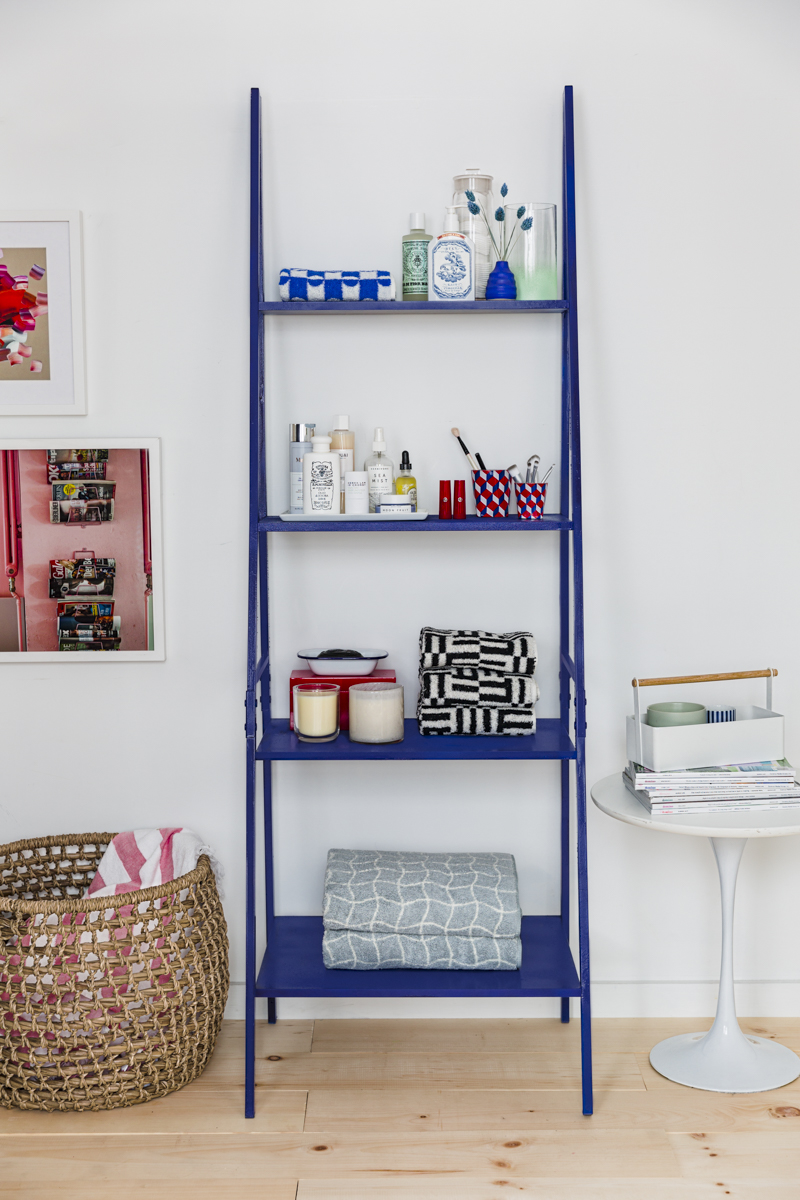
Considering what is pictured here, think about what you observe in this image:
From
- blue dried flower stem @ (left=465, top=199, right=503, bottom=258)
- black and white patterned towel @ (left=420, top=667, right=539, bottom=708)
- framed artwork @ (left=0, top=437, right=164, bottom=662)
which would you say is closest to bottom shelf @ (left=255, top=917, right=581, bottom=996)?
black and white patterned towel @ (left=420, top=667, right=539, bottom=708)

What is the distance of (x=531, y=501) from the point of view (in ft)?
6.82

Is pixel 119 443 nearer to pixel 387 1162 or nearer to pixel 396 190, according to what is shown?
pixel 396 190

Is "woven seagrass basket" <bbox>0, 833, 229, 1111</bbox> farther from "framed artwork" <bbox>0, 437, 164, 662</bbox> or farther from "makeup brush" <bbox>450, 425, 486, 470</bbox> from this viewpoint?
"makeup brush" <bbox>450, 425, 486, 470</bbox>

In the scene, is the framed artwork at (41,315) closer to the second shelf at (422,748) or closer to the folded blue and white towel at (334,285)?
the folded blue and white towel at (334,285)

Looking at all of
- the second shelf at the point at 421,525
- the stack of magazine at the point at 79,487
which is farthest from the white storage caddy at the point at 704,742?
the stack of magazine at the point at 79,487

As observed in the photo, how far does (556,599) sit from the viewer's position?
2312 mm

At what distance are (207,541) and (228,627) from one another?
21cm

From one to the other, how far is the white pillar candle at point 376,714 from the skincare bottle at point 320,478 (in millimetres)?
392

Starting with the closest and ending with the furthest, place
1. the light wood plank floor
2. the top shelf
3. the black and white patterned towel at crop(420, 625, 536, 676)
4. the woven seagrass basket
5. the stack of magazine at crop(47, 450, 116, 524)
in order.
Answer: the light wood plank floor → the woven seagrass basket → the top shelf → the black and white patterned towel at crop(420, 625, 536, 676) → the stack of magazine at crop(47, 450, 116, 524)

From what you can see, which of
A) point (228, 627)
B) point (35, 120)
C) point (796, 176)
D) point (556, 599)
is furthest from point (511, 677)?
point (35, 120)

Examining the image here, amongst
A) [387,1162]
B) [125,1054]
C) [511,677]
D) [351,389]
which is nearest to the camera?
[387,1162]

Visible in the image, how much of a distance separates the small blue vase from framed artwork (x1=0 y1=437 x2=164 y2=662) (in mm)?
831

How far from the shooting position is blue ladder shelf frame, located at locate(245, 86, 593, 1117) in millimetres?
2006

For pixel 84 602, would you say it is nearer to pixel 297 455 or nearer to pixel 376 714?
pixel 297 455
